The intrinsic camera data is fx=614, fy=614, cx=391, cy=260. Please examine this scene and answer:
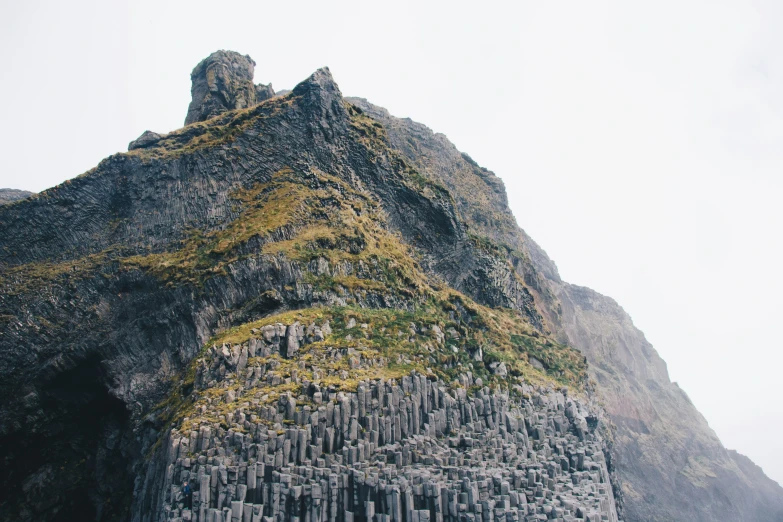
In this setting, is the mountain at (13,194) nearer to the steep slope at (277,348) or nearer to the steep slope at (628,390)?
the steep slope at (277,348)

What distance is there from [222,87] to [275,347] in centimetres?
4644

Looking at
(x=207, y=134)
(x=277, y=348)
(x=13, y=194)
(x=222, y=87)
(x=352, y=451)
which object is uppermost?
(x=13, y=194)

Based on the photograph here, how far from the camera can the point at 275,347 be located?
128ft

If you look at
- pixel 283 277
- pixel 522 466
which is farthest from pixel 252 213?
pixel 522 466

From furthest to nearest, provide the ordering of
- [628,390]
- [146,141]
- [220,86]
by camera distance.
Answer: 1. [628,390]
2. [220,86]
3. [146,141]

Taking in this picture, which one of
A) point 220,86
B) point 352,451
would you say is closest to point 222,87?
point 220,86

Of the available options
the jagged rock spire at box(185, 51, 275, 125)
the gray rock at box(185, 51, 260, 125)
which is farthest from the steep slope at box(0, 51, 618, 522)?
the jagged rock spire at box(185, 51, 275, 125)

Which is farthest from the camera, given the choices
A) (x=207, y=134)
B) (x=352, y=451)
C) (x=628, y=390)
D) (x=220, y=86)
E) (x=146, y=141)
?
(x=628, y=390)

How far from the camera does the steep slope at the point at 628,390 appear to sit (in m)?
92.2

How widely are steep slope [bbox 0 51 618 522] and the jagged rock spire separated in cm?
305

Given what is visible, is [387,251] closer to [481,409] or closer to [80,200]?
[481,409]

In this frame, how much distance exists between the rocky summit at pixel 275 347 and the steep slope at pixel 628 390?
24167mm

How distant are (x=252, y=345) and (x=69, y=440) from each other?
20.1 metres

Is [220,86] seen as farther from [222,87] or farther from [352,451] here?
[352,451]
